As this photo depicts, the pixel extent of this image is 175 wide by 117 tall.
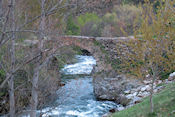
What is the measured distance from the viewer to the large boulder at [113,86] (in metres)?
12.3

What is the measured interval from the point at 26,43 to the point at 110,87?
717 cm

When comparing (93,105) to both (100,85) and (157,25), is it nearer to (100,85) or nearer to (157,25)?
(100,85)

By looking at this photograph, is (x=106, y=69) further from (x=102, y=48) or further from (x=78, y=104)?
(x=78, y=104)

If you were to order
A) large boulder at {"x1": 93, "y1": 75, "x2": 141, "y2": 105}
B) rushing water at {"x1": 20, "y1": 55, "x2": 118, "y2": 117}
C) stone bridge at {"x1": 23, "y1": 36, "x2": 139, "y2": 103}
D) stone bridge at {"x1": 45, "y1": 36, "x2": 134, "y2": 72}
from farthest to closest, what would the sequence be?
stone bridge at {"x1": 45, "y1": 36, "x2": 134, "y2": 72} < stone bridge at {"x1": 23, "y1": 36, "x2": 139, "y2": 103} < large boulder at {"x1": 93, "y1": 75, "x2": 141, "y2": 105} < rushing water at {"x1": 20, "y1": 55, "x2": 118, "y2": 117}

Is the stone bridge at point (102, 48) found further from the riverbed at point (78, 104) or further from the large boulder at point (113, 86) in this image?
the riverbed at point (78, 104)

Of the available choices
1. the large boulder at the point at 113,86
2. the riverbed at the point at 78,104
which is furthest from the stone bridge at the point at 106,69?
the riverbed at the point at 78,104

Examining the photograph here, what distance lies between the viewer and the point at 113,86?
43.3 ft

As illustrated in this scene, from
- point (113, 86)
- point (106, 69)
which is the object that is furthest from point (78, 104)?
point (106, 69)

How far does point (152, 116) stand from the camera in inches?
219

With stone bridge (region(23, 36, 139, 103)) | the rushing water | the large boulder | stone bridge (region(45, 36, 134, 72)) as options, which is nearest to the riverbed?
the rushing water

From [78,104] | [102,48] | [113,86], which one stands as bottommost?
[78,104]

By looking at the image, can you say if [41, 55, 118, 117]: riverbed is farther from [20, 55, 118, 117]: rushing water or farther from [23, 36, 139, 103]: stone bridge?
[23, 36, 139, 103]: stone bridge

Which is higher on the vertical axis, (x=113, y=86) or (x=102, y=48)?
(x=102, y=48)

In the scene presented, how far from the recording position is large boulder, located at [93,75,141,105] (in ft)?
40.3
